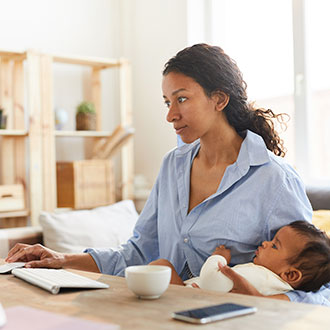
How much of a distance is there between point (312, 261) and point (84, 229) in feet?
5.26

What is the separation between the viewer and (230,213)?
164 centimetres

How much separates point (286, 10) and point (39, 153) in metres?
1.77

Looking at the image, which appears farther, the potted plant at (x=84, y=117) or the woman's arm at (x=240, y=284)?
the potted plant at (x=84, y=117)

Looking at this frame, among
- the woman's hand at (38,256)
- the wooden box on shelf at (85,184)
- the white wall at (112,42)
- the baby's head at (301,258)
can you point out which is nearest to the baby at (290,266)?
the baby's head at (301,258)

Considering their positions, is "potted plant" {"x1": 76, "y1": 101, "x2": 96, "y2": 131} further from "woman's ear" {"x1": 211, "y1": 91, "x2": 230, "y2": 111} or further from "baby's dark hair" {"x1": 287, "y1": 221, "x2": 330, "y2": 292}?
"baby's dark hair" {"x1": 287, "y1": 221, "x2": 330, "y2": 292}

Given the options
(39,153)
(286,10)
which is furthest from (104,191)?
(286,10)

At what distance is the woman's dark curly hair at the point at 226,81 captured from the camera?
1.77 meters

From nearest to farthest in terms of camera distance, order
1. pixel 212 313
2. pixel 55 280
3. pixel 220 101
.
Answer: pixel 212 313 → pixel 55 280 → pixel 220 101

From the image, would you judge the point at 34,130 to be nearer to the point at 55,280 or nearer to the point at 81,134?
the point at 81,134

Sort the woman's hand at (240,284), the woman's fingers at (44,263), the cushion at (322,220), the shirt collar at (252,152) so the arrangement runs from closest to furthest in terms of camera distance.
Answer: the woman's hand at (240,284), the woman's fingers at (44,263), the shirt collar at (252,152), the cushion at (322,220)

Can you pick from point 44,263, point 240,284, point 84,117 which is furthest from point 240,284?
point 84,117

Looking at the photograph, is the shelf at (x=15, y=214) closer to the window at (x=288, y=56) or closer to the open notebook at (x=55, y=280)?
the window at (x=288, y=56)

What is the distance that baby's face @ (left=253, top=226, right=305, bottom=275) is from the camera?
1.44m

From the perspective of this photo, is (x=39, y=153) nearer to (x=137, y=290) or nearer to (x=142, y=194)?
(x=142, y=194)
